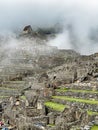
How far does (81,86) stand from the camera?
114 feet

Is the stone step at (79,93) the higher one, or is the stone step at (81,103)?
the stone step at (79,93)

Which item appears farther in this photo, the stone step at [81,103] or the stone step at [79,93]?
the stone step at [79,93]

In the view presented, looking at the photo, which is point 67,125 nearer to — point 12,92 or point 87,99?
point 87,99

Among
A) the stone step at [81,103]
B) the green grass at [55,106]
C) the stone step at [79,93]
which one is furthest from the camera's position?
the green grass at [55,106]

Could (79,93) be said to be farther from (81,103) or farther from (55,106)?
(81,103)

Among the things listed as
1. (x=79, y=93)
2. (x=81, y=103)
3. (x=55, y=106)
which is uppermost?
(x=79, y=93)

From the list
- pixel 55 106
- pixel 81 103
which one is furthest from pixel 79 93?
pixel 81 103

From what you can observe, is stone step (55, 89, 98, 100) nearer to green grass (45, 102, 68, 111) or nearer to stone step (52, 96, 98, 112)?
stone step (52, 96, 98, 112)

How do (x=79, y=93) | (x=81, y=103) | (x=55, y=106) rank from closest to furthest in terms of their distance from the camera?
1. (x=81, y=103)
2. (x=55, y=106)
3. (x=79, y=93)

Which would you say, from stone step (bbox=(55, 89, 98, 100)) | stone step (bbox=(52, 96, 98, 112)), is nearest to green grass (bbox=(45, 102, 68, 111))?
stone step (bbox=(52, 96, 98, 112))

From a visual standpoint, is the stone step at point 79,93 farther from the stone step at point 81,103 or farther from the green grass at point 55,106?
the green grass at point 55,106

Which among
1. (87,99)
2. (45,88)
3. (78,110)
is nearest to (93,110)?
(78,110)

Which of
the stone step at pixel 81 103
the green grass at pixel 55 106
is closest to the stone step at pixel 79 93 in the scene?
the stone step at pixel 81 103

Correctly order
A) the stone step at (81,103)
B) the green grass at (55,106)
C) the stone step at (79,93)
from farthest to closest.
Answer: the green grass at (55,106)
the stone step at (79,93)
the stone step at (81,103)
